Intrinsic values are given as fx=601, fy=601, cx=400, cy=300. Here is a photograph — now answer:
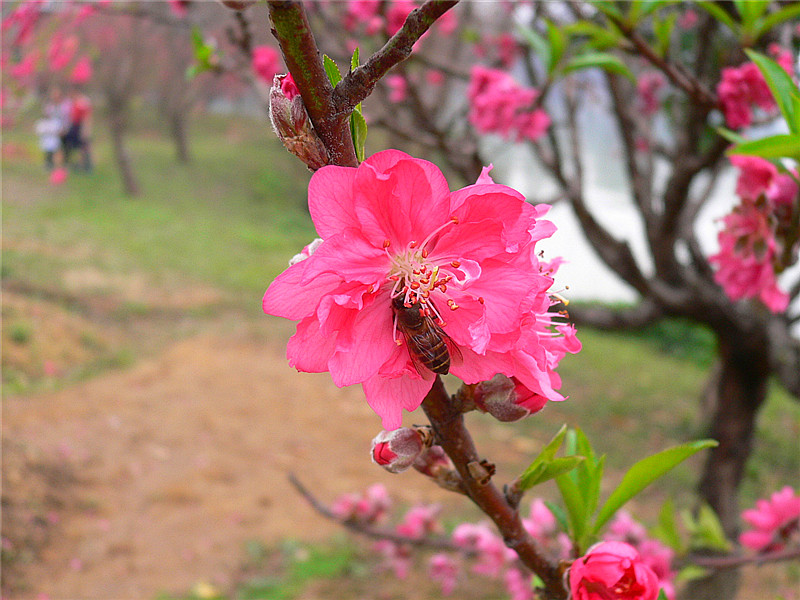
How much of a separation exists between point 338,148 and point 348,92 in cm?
6

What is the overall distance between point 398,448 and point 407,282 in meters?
0.18

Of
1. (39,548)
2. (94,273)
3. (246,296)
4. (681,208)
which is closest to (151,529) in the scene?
(39,548)

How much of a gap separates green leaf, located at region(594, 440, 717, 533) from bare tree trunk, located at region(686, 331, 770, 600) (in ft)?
7.41

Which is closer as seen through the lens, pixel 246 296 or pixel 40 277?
pixel 40 277

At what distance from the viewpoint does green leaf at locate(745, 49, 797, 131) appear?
3.19 feet

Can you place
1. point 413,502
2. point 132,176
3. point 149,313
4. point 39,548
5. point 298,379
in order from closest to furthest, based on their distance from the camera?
point 39,548 → point 413,502 → point 298,379 → point 149,313 → point 132,176

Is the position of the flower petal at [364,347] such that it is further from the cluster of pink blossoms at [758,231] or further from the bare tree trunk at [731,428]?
the bare tree trunk at [731,428]

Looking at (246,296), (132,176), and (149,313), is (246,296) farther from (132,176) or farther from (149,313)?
(132,176)

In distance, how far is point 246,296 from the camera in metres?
7.58

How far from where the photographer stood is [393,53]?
49 cm

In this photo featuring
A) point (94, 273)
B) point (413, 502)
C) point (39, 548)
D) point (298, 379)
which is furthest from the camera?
point (94, 273)

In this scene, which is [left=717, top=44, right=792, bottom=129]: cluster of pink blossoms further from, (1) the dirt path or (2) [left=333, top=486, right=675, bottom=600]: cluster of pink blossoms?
(1) the dirt path

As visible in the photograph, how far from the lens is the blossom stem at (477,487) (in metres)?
0.65

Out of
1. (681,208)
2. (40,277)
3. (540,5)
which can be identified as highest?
(540,5)
